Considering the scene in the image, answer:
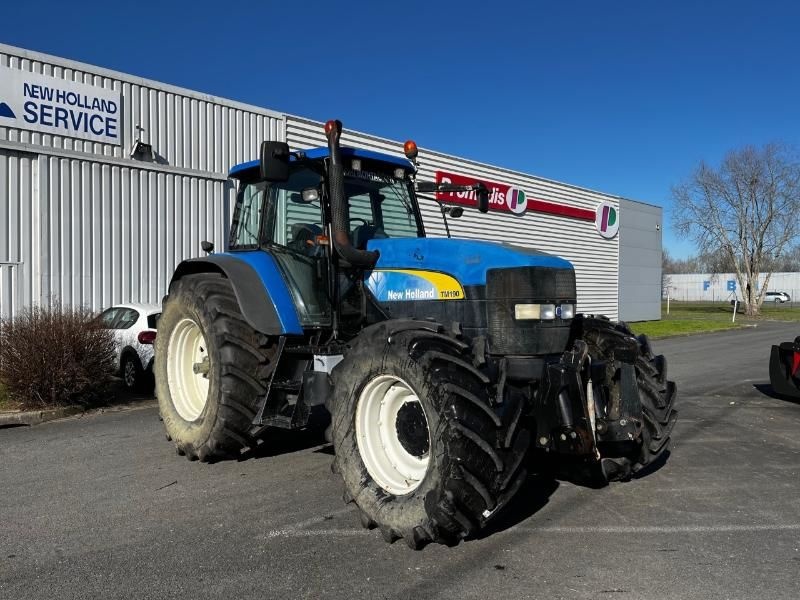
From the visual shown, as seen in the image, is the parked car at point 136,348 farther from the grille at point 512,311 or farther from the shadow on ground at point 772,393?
the shadow on ground at point 772,393

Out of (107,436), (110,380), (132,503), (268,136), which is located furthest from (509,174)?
(132,503)

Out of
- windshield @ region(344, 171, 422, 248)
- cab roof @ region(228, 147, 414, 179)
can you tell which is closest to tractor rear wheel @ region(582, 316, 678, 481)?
windshield @ region(344, 171, 422, 248)

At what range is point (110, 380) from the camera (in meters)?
9.66

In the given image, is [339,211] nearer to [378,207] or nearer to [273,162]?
[273,162]

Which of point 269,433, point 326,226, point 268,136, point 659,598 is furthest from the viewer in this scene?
point 268,136

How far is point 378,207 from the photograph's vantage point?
601cm

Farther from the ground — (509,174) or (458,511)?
(509,174)

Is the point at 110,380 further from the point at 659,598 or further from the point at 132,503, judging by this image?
the point at 659,598

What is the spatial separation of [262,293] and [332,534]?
6.94ft

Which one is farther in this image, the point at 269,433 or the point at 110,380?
the point at 110,380

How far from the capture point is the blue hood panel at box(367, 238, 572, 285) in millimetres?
4734

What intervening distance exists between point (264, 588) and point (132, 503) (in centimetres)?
188

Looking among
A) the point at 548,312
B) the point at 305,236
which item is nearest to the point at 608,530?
the point at 548,312

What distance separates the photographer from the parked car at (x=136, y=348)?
10.6 metres
